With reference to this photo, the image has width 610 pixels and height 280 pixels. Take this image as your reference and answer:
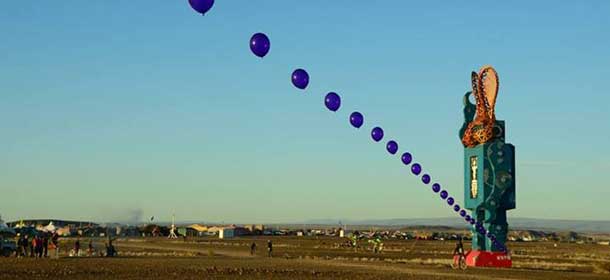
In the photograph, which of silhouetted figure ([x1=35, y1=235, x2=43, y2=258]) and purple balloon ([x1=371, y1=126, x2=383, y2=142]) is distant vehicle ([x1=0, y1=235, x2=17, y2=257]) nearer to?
silhouetted figure ([x1=35, y1=235, x2=43, y2=258])

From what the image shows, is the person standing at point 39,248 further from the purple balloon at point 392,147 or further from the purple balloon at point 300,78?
the purple balloon at point 300,78

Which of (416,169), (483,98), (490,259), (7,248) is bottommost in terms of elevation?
(490,259)

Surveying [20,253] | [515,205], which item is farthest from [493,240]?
[20,253]

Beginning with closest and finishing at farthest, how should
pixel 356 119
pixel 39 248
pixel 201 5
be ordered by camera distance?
pixel 201 5 < pixel 356 119 < pixel 39 248

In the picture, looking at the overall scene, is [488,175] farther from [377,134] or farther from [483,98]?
[377,134]

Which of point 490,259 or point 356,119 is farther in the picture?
point 490,259

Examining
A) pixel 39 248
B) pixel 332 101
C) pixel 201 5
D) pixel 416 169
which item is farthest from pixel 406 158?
pixel 39 248
